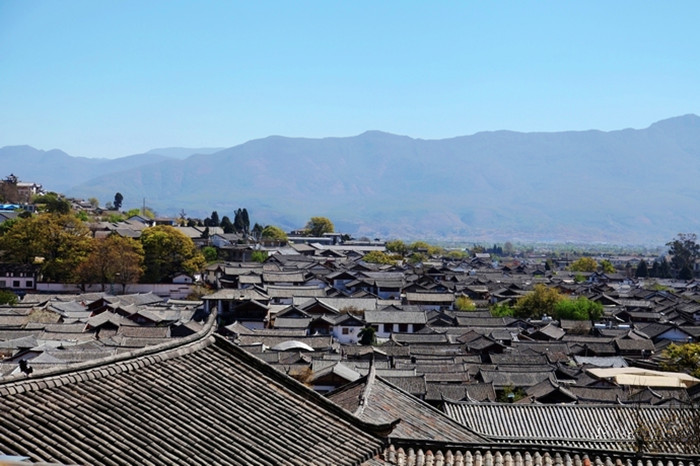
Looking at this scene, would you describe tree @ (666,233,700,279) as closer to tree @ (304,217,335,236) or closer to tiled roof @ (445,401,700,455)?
tree @ (304,217,335,236)

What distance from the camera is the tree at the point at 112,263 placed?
51.2 meters

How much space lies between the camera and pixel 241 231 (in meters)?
89.1

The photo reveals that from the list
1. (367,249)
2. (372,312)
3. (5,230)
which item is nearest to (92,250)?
(5,230)

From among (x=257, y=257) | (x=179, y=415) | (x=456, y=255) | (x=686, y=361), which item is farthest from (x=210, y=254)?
(x=456, y=255)

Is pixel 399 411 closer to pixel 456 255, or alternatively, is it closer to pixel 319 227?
pixel 319 227

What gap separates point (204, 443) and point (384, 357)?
94.7 feet

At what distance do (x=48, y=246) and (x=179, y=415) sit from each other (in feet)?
160

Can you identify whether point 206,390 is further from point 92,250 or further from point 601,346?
point 92,250

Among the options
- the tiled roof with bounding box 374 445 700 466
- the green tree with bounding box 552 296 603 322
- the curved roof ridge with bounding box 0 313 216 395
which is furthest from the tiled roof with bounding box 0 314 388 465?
the green tree with bounding box 552 296 603 322

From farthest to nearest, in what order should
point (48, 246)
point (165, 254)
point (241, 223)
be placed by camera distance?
point (241, 223) < point (165, 254) < point (48, 246)

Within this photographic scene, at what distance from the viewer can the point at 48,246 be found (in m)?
52.0

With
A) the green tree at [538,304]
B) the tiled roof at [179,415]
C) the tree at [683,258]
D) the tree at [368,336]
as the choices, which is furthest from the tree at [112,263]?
the tree at [683,258]

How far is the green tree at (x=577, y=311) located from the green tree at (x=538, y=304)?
3.29 ft

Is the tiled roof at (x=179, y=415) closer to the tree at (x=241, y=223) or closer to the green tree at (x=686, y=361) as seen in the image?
the green tree at (x=686, y=361)
